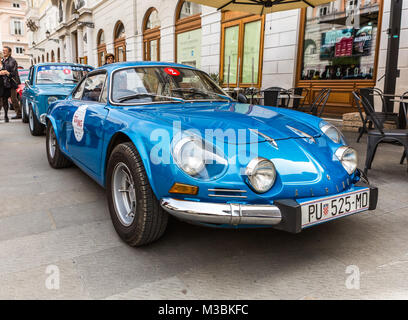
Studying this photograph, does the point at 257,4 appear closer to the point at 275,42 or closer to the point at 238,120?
the point at 275,42

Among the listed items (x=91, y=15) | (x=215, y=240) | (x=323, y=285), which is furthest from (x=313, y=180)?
(x=91, y=15)

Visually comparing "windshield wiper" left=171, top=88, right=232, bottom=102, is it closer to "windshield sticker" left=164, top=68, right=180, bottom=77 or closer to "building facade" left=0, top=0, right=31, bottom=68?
"windshield sticker" left=164, top=68, right=180, bottom=77

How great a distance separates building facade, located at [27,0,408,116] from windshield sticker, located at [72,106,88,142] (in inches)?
197

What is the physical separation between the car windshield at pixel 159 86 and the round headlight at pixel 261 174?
4.35 ft

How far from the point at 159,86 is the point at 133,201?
1.22 metres

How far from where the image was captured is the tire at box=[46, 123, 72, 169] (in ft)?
14.8

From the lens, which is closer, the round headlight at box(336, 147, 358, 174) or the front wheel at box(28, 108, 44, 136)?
the round headlight at box(336, 147, 358, 174)

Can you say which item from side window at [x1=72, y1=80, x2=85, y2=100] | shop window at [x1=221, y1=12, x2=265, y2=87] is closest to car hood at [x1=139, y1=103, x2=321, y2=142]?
side window at [x1=72, y1=80, x2=85, y2=100]

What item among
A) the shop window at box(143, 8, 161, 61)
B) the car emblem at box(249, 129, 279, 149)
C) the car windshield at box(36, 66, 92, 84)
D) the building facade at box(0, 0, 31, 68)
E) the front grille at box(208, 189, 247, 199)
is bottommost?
the front grille at box(208, 189, 247, 199)

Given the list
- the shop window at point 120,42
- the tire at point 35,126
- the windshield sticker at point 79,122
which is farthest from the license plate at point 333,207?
the shop window at point 120,42

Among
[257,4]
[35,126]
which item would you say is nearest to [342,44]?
[257,4]

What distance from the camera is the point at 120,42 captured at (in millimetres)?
18281
